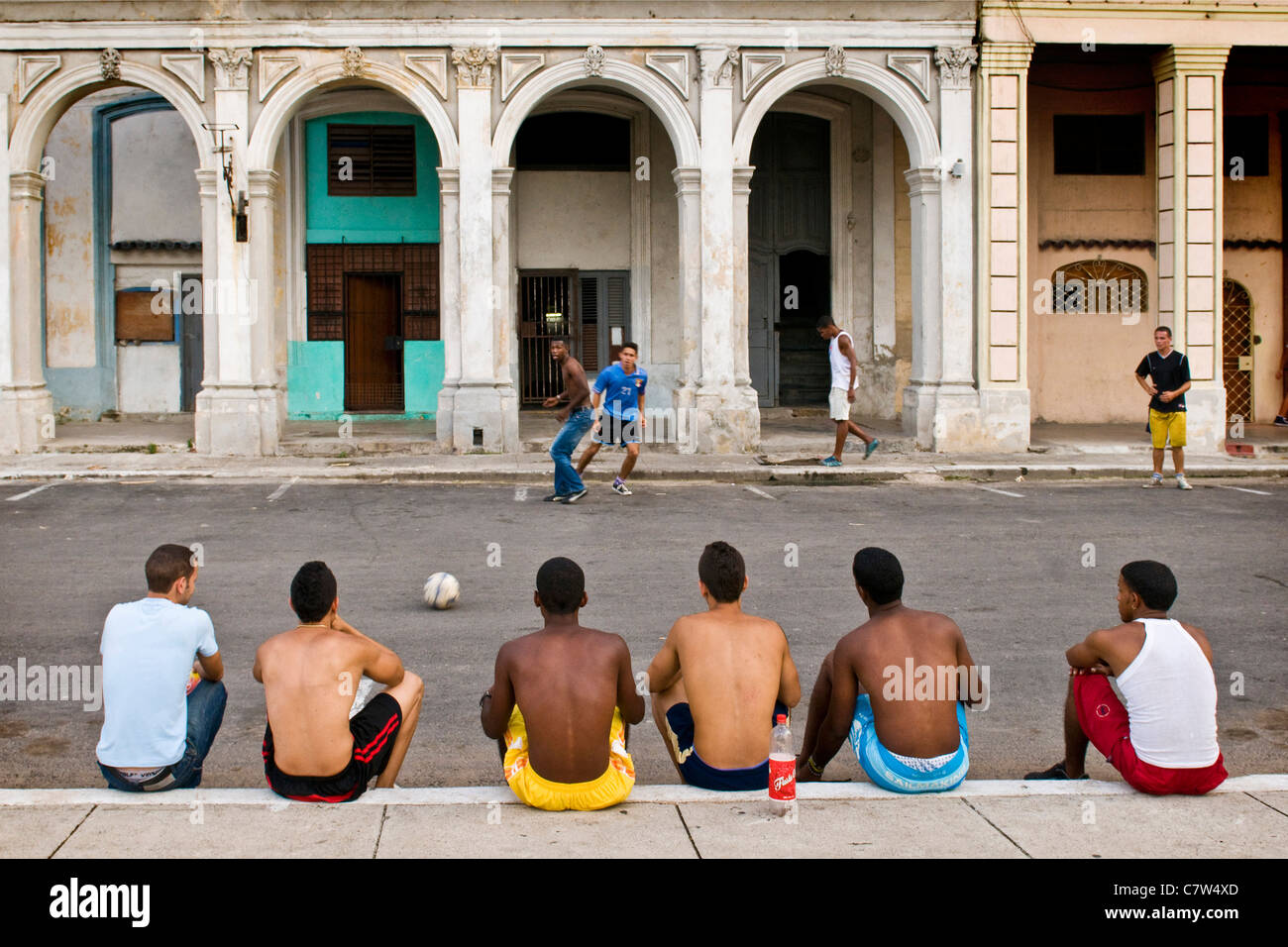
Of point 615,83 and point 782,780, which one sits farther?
point 615,83

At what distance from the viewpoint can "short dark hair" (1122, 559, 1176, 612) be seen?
5363 millimetres

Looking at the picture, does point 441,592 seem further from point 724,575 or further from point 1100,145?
point 1100,145

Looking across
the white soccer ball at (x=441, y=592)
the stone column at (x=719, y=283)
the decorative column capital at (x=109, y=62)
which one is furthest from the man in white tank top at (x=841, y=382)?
the decorative column capital at (x=109, y=62)

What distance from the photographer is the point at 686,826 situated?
16.0ft

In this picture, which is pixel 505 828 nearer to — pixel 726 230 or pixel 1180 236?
pixel 726 230

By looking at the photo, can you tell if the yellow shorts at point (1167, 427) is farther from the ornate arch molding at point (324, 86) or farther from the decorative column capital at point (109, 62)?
the decorative column capital at point (109, 62)

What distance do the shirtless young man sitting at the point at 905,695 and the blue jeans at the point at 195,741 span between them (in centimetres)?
242

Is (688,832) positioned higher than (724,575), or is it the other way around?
(724,575)

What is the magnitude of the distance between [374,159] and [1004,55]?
32.4 feet

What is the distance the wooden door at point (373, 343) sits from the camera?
2247 centimetres

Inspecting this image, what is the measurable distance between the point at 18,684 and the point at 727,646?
4219mm

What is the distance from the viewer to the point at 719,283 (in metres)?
19.1

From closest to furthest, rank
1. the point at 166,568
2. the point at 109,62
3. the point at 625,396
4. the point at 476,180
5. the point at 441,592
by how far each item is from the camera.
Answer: the point at 166,568
the point at 441,592
the point at 625,396
the point at 109,62
the point at 476,180

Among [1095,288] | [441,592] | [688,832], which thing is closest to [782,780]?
[688,832]
